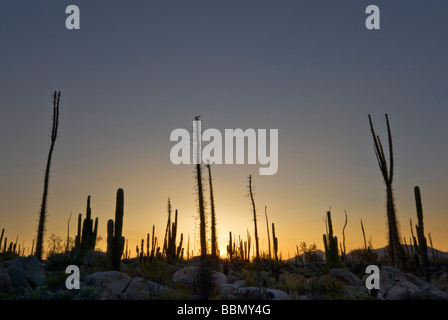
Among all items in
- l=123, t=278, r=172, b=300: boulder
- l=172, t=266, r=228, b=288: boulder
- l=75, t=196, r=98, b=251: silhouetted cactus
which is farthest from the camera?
l=75, t=196, r=98, b=251: silhouetted cactus

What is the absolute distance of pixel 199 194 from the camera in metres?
25.0

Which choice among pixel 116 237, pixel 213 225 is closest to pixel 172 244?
pixel 213 225

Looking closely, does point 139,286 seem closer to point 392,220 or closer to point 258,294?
point 258,294

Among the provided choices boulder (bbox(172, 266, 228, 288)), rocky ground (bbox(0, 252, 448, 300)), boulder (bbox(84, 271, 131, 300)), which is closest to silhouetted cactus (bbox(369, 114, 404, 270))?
rocky ground (bbox(0, 252, 448, 300))

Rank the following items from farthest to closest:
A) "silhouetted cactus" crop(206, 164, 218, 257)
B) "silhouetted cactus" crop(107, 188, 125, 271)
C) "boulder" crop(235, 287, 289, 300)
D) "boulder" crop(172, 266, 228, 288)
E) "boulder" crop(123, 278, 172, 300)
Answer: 1. "silhouetted cactus" crop(206, 164, 218, 257)
2. "boulder" crop(172, 266, 228, 288)
3. "silhouetted cactus" crop(107, 188, 125, 271)
4. "boulder" crop(123, 278, 172, 300)
5. "boulder" crop(235, 287, 289, 300)

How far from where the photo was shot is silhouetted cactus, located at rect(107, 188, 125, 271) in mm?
16891

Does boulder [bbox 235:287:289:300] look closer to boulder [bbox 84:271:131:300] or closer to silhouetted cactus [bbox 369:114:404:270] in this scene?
boulder [bbox 84:271:131:300]

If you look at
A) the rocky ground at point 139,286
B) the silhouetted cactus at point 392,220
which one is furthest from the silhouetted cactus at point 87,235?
the silhouetted cactus at point 392,220

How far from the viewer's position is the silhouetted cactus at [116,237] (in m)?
16.9

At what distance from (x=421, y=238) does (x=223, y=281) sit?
1250 centimetres

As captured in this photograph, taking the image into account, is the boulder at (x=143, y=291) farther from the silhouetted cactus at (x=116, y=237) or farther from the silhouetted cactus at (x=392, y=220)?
the silhouetted cactus at (x=392, y=220)

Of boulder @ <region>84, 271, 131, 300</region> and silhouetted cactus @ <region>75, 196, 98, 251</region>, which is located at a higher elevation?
silhouetted cactus @ <region>75, 196, 98, 251</region>
